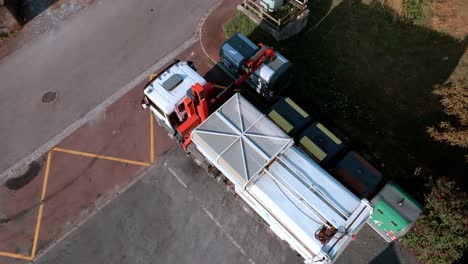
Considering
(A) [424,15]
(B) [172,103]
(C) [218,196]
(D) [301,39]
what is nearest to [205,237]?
→ (C) [218,196]

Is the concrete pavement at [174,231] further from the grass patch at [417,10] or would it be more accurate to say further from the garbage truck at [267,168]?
the grass patch at [417,10]

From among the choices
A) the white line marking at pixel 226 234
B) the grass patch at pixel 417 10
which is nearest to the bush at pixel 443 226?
the white line marking at pixel 226 234

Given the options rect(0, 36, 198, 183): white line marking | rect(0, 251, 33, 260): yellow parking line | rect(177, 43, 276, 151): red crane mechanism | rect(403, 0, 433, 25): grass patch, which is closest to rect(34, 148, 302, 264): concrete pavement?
rect(0, 251, 33, 260): yellow parking line

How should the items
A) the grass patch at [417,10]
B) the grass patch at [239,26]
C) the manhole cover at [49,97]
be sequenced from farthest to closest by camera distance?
the grass patch at [417,10]
the grass patch at [239,26]
the manhole cover at [49,97]

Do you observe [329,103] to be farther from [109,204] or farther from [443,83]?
[109,204]

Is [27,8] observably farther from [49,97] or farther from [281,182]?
[281,182]

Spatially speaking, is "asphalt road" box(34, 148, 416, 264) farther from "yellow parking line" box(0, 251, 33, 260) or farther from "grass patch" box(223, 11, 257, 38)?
"grass patch" box(223, 11, 257, 38)
